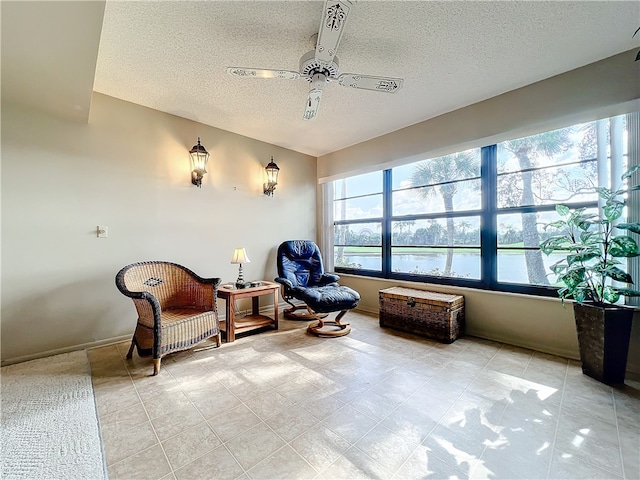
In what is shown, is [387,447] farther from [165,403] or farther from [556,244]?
[556,244]

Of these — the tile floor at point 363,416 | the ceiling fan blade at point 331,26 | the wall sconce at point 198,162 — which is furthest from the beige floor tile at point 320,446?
the wall sconce at point 198,162

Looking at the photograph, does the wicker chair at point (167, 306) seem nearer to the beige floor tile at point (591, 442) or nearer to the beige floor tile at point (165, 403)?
the beige floor tile at point (165, 403)

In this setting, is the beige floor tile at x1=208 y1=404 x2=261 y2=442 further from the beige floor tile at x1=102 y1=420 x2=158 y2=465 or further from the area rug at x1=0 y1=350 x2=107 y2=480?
the area rug at x1=0 y1=350 x2=107 y2=480

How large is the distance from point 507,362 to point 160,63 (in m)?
4.05

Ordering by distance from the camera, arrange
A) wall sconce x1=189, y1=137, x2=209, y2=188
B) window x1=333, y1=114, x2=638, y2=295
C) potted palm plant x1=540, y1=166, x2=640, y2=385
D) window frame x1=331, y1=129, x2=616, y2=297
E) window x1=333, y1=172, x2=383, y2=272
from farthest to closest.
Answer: window x1=333, y1=172, x2=383, y2=272
wall sconce x1=189, y1=137, x2=209, y2=188
window frame x1=331, y1=129, x2=616, y2=297
window x1=333, y1=114, x2=638, y2=295
potted palm plant x1=540, y1=166, x2=640, y2=385

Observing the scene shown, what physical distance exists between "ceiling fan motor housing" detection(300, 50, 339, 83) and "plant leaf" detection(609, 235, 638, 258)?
8.16 feet

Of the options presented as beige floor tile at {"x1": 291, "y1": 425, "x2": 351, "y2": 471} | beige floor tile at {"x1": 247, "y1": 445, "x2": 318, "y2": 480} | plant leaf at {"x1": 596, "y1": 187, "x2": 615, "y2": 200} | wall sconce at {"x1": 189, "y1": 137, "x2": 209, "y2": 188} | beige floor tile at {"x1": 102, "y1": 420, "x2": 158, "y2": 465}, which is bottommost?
beige floor tile at {"x1": 102, "y1": 420, "x2": 158, "y2": 465}

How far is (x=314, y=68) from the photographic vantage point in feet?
6.51

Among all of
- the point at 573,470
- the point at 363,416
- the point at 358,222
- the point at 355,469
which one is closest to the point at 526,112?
the point at 358,222

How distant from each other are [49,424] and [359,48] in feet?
10.9

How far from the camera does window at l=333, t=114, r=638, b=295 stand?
2506 mm

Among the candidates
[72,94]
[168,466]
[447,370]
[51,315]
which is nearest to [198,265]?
[51,315]

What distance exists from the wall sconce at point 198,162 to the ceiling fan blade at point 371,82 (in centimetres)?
203

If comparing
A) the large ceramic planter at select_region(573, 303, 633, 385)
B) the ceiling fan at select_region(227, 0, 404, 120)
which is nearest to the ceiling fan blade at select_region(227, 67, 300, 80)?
the ceiling fan at select_region(227, 0, 404, 120)
